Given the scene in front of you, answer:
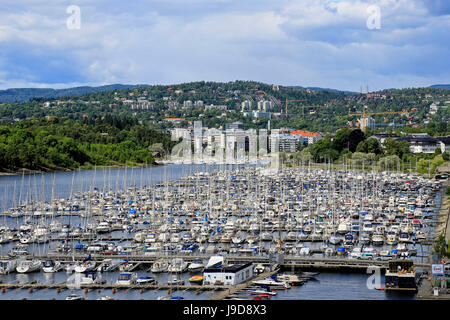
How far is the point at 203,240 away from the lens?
Answer: 15.2 metres

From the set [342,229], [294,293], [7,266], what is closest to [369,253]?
[294,293]

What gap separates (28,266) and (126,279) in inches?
98.0

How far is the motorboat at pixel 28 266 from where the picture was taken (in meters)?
12.3

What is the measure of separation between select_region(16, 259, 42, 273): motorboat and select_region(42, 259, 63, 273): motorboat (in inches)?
5.4

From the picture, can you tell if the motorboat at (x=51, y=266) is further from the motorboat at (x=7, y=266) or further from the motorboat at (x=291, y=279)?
the motorboat at (x=291, y=279)

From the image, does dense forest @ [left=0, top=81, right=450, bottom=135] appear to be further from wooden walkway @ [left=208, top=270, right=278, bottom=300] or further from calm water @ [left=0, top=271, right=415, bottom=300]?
wooden walkway @ [left=208, top=270, right=278, bottom=300]

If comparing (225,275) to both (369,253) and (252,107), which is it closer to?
(369,253)

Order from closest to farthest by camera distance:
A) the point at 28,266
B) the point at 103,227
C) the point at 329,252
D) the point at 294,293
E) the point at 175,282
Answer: the point at 294,293 → the point at 175,282 → the point at 28,266 → the point at 329,252 → the point at 103,227

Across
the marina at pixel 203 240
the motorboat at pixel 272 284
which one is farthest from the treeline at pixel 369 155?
the motorboat at pixel 272 284

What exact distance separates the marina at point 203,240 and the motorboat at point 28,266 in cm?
2

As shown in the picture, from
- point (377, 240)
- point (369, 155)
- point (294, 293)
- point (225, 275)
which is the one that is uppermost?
point (369, 155)
